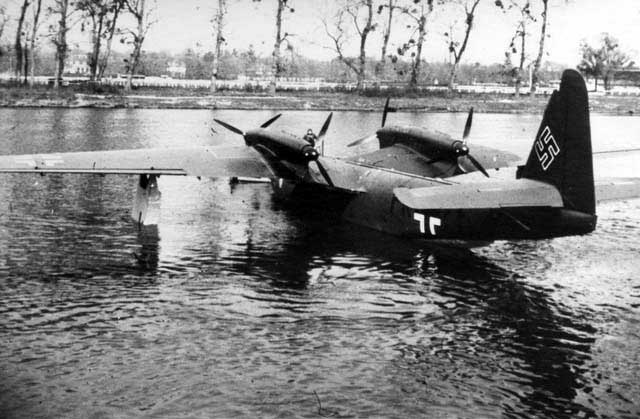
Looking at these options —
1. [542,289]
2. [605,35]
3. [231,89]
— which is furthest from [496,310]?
[605,35]

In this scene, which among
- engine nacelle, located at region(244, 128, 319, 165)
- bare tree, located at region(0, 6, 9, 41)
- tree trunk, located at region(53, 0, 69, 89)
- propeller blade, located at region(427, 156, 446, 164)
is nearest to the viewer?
engine nacelle, located at region(244, 128, 319, 165)

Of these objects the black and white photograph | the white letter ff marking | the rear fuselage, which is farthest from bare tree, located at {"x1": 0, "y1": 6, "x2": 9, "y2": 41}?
the white letter ff marking

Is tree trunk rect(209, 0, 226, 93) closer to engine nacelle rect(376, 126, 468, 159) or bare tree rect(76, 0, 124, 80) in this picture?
bare tree rect(76, 0, 124, 80)

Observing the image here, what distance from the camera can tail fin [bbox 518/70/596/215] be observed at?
55.0 feet

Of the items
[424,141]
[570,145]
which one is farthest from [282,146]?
[570,145]

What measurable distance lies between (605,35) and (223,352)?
128 m

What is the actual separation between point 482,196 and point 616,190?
16.7ft

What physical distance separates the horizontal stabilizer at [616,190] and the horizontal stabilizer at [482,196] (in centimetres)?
308

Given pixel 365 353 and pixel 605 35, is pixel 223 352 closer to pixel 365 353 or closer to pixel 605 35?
pixel 365 353

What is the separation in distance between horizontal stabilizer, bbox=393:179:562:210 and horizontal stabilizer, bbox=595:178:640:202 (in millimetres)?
3077

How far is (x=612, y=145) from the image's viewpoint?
3089 centimetres

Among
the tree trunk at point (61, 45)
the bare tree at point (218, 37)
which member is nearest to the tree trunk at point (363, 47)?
the bare tree at point (218, 37)

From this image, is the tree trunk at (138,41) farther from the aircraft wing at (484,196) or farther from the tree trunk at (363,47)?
the aircraft wing at (484,196)

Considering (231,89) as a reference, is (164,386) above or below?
below
